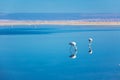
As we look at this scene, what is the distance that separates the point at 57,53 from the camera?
6.24ft

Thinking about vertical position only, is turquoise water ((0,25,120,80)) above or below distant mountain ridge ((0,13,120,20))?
below

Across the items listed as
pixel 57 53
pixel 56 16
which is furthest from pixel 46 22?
pixel 57 53

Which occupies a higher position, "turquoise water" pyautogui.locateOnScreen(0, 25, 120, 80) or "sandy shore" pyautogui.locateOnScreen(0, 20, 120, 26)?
"sandy shore" pyautogui.locateOnScreen(0, 20, 120, 26)

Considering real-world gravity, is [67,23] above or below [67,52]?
Result: above

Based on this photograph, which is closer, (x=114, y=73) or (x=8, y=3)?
(x=8, y=3)

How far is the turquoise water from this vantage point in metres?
1.87

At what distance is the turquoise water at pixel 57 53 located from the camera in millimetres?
1873

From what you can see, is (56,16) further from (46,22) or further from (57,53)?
(57,53)

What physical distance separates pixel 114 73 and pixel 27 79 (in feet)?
2.17

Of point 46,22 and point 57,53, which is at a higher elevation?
point 46,22

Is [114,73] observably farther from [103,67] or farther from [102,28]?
[102,28]

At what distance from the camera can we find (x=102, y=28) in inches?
77.6

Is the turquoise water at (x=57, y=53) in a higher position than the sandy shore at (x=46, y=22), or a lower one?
lower

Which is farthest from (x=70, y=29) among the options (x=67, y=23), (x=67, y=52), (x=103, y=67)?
(x=103, y=67)
